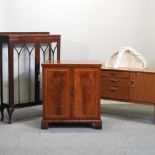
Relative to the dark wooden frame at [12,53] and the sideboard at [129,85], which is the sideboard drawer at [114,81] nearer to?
the sideboard at [129,85]

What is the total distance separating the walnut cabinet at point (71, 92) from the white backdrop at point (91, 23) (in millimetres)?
1285

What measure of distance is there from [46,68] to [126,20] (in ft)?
5.99

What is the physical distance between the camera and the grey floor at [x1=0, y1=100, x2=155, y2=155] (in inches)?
124

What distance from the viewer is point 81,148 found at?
3209 millimetres

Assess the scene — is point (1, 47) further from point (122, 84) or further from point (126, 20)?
point (126, 20)

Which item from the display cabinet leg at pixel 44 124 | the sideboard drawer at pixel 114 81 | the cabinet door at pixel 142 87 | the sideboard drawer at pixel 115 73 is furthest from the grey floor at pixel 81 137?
the sideboard drawer at pixel 115 73

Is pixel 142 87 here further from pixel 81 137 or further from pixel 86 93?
pixel 81 137

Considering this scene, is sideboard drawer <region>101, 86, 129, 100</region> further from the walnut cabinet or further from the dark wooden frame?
the dark wooden frame

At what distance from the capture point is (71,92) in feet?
12.6

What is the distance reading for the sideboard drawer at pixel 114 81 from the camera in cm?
431

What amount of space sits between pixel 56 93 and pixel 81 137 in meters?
0.60

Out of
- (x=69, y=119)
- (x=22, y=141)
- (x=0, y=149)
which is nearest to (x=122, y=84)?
(x=69, y=119)

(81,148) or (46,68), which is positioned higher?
(46,68)

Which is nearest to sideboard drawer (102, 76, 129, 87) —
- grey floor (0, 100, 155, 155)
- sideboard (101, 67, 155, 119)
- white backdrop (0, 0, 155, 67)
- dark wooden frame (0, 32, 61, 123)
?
sideboard (101, 67, 155, 119)
